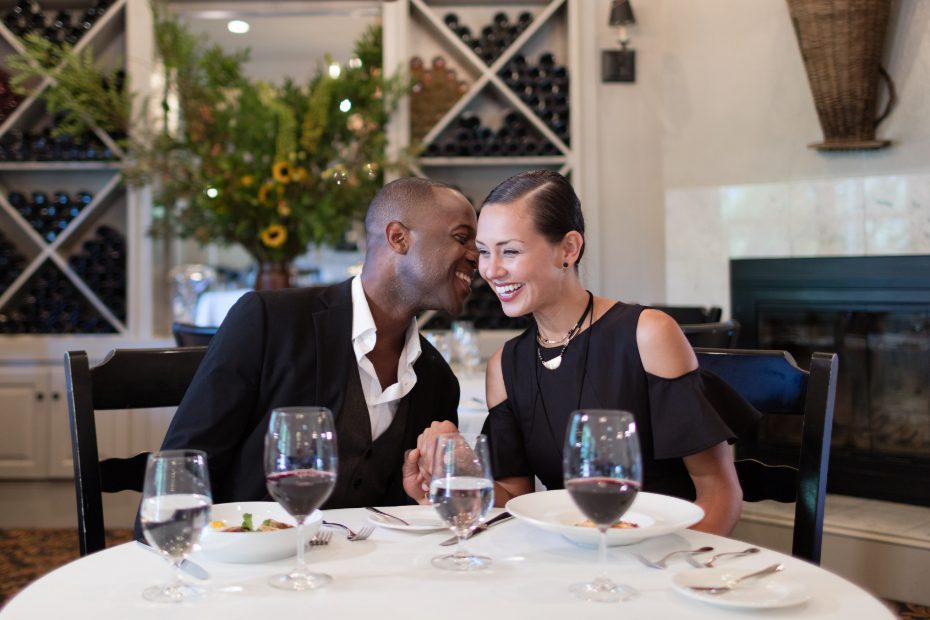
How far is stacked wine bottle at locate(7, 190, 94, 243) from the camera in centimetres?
485

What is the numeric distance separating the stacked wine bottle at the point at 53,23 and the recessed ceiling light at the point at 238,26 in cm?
65

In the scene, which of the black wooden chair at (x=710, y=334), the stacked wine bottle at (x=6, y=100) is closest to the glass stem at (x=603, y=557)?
the black wooden chair at (x=710, y=334)

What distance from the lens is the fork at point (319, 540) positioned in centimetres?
132

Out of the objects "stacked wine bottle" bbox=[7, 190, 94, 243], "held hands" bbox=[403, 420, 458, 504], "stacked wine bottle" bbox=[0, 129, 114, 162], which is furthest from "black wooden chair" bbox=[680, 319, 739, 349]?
"stacked wine bottle" bbox=[7, 190, 94, 243]

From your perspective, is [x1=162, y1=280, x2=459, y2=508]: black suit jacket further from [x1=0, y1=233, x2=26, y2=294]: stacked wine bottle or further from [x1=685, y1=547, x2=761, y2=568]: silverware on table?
[x1=0, y1=233, x2=26, y2=294]: stacked wine bottle

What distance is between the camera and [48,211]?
484cm

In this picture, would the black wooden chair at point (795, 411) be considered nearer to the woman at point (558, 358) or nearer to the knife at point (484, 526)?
the woman at point (558, 358)

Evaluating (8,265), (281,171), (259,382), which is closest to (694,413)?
(259,382)

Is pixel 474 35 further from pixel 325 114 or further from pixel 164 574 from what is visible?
pixel 164 574

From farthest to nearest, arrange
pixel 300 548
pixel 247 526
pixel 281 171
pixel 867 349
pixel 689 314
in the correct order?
pixel 281 171, pixel 867 349, pixel 689 314, pixel 247 526, pixel 300 548

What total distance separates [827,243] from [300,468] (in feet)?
11.1

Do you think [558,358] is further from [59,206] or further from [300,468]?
[59,206]

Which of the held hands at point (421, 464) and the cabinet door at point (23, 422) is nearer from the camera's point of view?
the held hands at point (421, 464)

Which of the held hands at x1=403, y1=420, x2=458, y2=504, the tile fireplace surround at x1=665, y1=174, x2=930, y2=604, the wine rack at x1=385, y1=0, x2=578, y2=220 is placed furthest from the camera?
the wine rack at x1=385, y1=0, x2=578, y2=220
